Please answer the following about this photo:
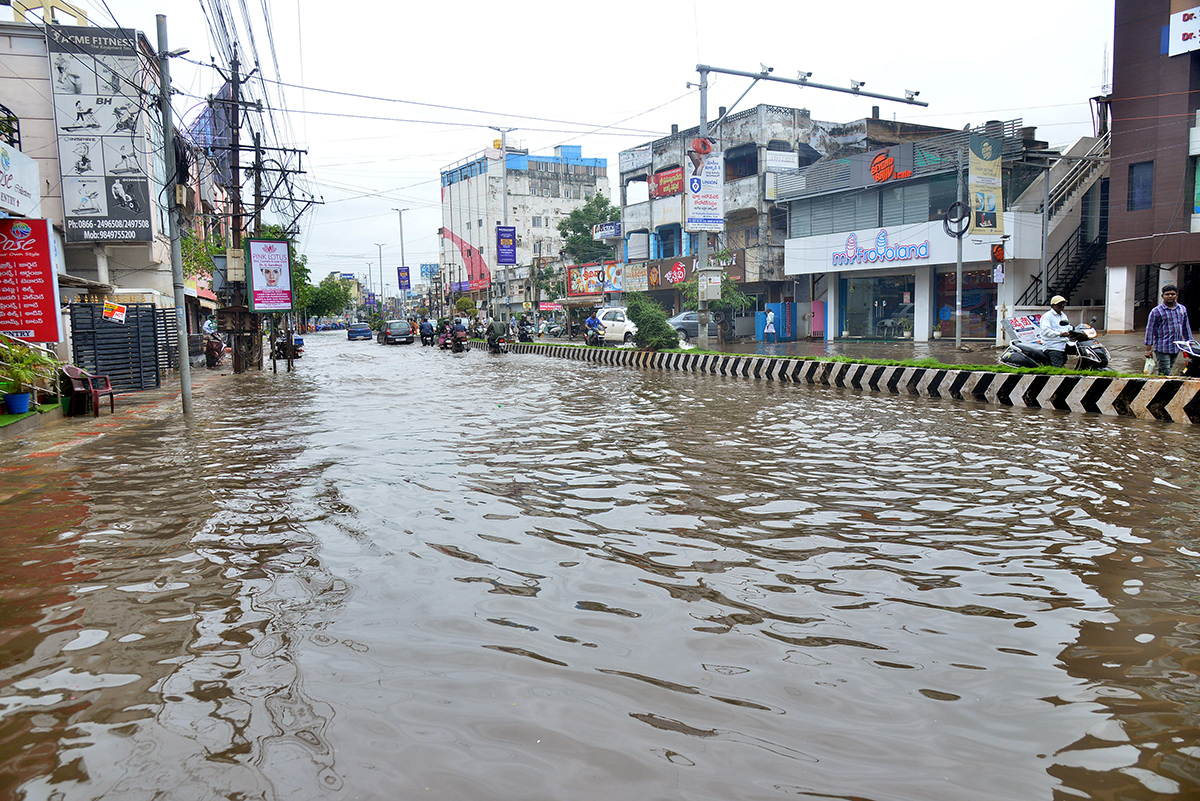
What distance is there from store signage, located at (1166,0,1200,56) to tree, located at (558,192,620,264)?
1692 inches

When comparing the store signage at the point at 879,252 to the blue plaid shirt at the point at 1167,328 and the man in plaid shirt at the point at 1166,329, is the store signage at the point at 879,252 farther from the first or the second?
the blue plaid shirt at the point at 1167,328

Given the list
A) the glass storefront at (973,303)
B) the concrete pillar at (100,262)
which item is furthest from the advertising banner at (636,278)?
the concrete pillar at (100,262)

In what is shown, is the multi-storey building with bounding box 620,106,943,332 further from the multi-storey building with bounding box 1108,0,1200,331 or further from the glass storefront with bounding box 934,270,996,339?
the multi-storey building with bounding box 1108,0,1200,331

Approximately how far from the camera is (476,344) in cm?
4756

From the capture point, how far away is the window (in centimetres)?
2700

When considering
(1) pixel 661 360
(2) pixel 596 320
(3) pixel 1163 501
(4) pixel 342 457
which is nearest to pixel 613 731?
(3) pixel 1163 501

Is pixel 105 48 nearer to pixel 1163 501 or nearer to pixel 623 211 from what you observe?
pixel 623 211

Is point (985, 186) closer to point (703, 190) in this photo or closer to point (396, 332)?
point (703, 190)

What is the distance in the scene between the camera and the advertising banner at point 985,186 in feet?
96.5

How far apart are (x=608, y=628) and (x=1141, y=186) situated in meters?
30.5

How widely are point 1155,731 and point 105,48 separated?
120ft

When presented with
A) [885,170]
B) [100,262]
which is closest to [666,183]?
[885,170]

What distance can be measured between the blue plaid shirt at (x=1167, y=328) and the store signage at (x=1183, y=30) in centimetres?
1793

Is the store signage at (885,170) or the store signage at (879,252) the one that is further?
the store signage at (885,170)
